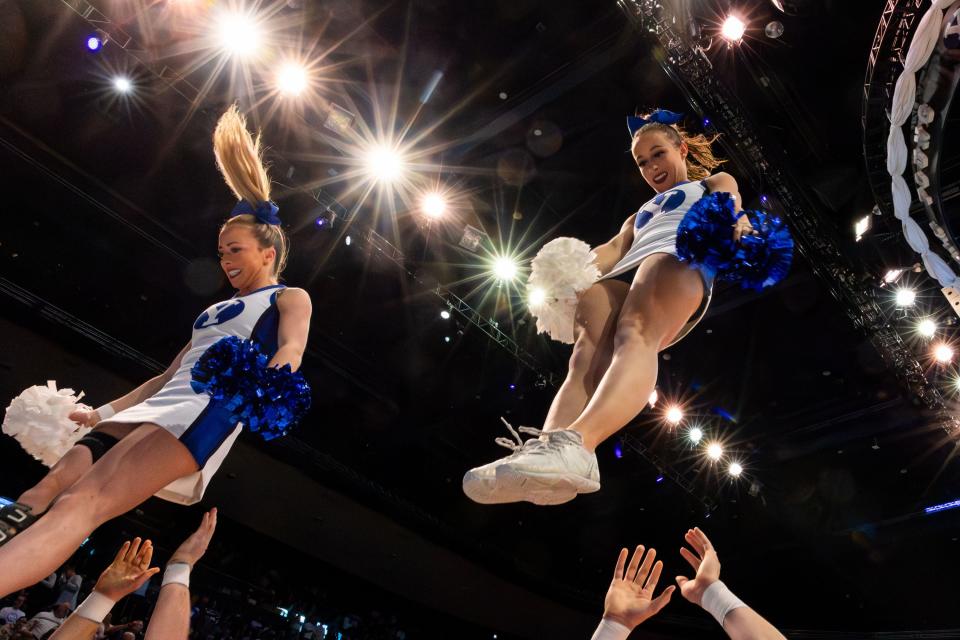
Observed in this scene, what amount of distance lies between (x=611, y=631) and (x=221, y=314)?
1.63 metres

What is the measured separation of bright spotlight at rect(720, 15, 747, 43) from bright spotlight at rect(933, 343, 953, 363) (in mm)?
4468

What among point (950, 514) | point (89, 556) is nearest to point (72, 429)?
point (89, 556)

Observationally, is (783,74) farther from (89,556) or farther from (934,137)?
(89,556)

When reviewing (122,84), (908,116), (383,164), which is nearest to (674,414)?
(383,164)

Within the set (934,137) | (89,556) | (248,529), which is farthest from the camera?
(248,529)

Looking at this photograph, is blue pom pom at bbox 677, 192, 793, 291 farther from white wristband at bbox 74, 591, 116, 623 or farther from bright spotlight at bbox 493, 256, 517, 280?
bright spotlight at bbox 493, 256, 517, 280

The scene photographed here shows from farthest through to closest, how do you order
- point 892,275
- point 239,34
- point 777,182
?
1. point 892,275
2. point 777,182
3. point 239,34

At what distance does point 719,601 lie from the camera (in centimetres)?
213

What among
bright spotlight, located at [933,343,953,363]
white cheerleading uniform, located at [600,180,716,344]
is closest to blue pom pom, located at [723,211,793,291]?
white cheerleading uniform, located at [600,180,716,344]

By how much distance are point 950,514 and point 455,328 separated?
8779 millimetres

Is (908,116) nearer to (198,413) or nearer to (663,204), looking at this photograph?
(663,204)

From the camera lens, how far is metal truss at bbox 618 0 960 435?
5367 mm

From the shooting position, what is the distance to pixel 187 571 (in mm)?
2223

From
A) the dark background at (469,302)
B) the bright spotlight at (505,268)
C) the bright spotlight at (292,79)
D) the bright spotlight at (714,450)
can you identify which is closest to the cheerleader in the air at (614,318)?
the dark background at (469,302)
